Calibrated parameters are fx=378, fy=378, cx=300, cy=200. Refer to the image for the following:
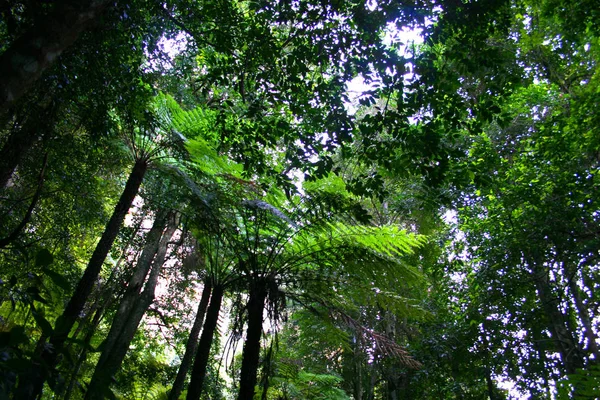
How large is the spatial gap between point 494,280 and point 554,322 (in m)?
1.74

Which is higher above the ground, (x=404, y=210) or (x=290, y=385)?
(x=404, y=210)

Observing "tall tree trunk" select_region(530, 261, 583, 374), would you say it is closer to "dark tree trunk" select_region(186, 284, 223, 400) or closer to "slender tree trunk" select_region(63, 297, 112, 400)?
"dark tree trunk" select_region(186, 284, 223, 400)

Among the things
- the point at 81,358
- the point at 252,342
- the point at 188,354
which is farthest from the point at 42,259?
the point at 188,354

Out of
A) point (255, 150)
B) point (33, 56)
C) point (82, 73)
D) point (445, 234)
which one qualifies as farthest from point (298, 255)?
point (445, 234)

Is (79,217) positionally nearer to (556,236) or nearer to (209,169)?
(209,169)

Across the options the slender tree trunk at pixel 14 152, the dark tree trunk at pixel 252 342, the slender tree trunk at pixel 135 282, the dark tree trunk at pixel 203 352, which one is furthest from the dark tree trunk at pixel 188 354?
the slender tree trunk at pixel 14 152

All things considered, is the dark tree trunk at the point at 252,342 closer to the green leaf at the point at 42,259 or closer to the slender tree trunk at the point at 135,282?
the slender tree trunk at the point at 135,282

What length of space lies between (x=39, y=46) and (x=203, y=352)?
2.73 m

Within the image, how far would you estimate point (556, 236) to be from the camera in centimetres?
444

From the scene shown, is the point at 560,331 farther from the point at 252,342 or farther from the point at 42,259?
the point at 42,259

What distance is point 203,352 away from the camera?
3.40 meters

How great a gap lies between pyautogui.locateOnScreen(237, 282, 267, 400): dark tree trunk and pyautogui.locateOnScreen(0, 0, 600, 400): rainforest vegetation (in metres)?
0.02

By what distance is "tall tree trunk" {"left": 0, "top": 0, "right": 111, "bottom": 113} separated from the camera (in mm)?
1436

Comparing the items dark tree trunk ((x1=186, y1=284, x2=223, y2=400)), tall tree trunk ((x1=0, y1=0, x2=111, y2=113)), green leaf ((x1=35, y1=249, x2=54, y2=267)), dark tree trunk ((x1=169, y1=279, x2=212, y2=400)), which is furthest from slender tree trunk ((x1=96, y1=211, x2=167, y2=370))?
green leaf ((x1=35, y1=249, x2=54, y2=267))
